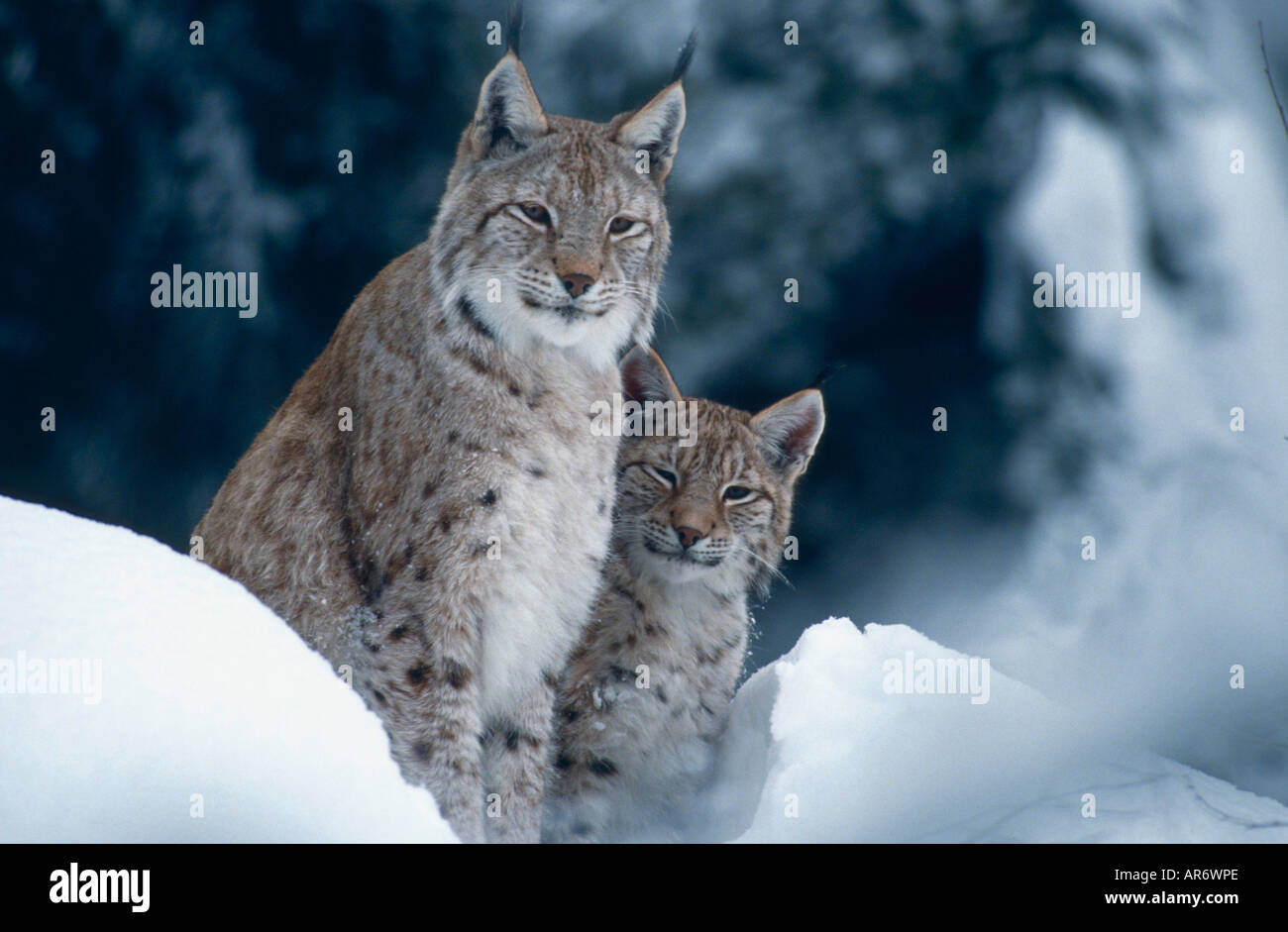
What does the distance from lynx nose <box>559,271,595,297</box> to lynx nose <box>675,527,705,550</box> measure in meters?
0.94

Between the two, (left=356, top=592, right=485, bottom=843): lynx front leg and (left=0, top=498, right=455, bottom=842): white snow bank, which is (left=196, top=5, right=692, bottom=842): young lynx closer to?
(left=356, top=592, right=485, bottom=843): lynx front leg

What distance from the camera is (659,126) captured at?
3.88 meters

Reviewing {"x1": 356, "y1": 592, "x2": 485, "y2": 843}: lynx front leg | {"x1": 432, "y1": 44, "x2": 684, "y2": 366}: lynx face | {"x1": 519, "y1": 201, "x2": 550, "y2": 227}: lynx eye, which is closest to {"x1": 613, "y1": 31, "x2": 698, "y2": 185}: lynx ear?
{"x1": 432, "y1": 44, "x2": 684, "y2": 366}: lynx face

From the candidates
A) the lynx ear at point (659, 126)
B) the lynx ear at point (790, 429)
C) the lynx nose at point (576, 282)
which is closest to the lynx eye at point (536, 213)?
the lynx nose at point (576, 282)

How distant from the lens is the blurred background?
423 centimetres

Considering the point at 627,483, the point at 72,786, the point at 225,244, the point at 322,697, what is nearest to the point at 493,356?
the point at 627,483

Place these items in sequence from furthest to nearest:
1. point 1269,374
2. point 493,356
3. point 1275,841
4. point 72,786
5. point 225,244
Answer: point 225,244 < point 1269,374 < point 493,356 < point 1275,841 < point 72,786

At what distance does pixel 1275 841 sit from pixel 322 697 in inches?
84.3

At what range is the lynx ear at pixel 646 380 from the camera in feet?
14.1

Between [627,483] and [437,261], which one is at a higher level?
[437,261]

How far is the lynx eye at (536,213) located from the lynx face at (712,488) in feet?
2.33

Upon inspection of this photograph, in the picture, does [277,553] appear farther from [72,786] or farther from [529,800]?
[72,786]

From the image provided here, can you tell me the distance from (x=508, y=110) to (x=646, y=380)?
113 centimetres
